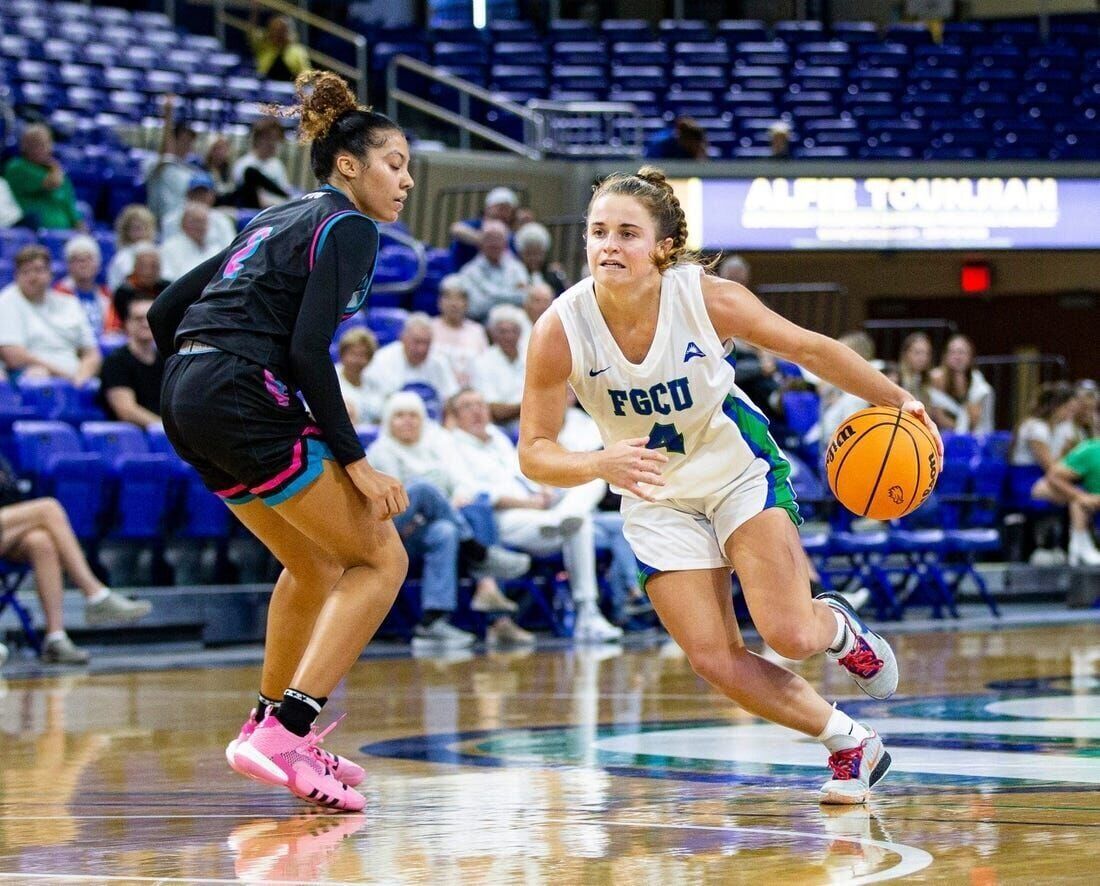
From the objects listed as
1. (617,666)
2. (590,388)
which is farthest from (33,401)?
(590,388)

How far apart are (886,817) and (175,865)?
1465mm

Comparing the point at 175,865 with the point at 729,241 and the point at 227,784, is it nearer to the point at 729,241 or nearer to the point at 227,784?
the point at 227,784

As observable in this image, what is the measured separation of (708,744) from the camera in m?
5.09

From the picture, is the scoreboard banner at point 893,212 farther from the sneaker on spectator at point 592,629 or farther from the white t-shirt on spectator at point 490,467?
the sneaker on spectator at point 592,629

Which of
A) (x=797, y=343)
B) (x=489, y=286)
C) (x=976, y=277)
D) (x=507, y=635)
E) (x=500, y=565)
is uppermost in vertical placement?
(x=976, y=277)

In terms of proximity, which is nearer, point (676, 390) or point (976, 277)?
point (676, 390)

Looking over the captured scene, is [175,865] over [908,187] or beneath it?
beneath

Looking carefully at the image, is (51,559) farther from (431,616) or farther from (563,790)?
(563,790)

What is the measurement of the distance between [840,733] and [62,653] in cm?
526

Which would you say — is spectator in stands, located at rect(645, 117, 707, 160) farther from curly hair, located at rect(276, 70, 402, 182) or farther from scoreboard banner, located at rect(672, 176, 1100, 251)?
curly hair, located at rect(276, 70, 402, 182)

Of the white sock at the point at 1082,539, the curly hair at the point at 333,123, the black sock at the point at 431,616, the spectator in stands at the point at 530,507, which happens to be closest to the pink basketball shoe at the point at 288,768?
the curly hair at the point at 333,123

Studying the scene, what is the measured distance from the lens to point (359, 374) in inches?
403

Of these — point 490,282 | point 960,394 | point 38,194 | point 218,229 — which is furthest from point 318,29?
point 960,394

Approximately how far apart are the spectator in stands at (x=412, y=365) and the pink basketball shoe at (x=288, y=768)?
6530 mm
